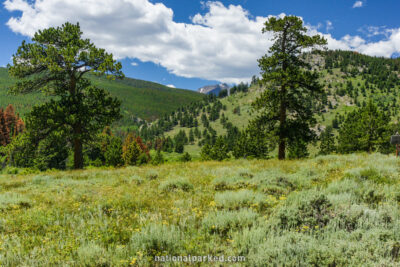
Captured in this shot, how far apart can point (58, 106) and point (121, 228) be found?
13.0 m

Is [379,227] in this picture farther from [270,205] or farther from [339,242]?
[270,205]

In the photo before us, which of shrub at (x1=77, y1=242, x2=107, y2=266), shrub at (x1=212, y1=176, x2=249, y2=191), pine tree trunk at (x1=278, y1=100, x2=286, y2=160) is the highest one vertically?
pine tree trunk at (x1=278, y1=100, x2=286, y2=160)

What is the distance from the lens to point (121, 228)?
4074 millimetres

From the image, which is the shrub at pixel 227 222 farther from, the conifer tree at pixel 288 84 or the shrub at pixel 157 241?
the conifer tree at pixel 288 84

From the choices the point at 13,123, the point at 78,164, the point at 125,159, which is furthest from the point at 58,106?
the point at 13,123

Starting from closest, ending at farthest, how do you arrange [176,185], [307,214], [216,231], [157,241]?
[157,241] → [216,231] → [307,214] → [176,185]

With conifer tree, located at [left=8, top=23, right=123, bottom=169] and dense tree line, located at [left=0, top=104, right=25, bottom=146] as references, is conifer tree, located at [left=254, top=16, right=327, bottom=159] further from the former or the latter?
dense tree line, located at [left=0, top=104, right=25, bottom=146]

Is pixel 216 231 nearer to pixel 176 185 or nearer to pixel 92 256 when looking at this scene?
pixel 92 256

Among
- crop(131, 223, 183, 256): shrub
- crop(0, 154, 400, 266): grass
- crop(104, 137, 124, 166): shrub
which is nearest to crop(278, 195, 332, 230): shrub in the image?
crop(0, 154, 400, 266): grass

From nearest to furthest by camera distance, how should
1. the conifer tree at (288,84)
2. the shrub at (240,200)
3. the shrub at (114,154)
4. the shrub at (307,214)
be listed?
the shrub at (307,214), the shrub at (240,200), the conifer tree at (288,84), the shrub at (114,154)

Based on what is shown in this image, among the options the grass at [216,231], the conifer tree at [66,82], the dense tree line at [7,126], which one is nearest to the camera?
the grass at [216,231]

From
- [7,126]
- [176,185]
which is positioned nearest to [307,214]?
[176,185]

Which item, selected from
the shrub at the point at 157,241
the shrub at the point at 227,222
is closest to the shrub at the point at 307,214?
the shrub at the point at 227,222

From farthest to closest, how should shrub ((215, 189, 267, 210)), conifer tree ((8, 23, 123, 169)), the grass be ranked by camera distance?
conifer tree ((8, 23, 123, 169)), shrub ((215, 189, 267, 210)), the grass
